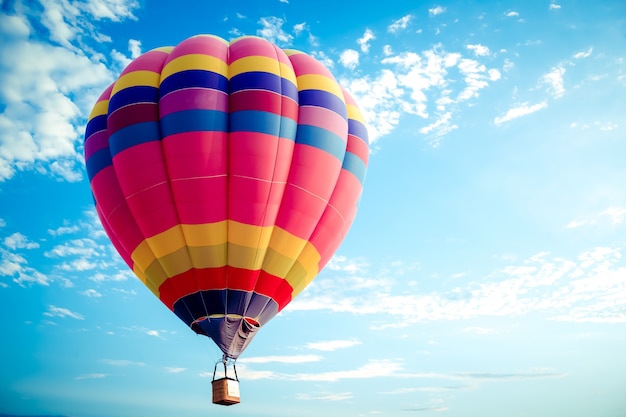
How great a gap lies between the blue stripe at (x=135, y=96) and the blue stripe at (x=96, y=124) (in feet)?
1.89

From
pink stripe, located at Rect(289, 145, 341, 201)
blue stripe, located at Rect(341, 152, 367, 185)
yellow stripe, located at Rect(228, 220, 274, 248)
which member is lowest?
yellow stripe, located at Rect(228, 220, 274, 248)

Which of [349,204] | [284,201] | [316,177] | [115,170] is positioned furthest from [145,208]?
[349,204]

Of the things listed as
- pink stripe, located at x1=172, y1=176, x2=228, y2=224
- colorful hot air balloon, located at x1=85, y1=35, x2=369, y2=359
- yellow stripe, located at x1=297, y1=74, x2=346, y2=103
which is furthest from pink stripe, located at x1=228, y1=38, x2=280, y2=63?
pink stripe, located at x1=172, y1=176, x2=228, y2=224

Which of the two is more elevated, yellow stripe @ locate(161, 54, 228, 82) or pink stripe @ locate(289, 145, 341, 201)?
yellow stripe @ locate(161, 54, 228, 82)

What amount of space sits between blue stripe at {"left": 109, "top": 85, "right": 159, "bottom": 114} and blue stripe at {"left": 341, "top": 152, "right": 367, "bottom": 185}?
4.67 m

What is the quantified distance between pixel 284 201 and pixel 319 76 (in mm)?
3442

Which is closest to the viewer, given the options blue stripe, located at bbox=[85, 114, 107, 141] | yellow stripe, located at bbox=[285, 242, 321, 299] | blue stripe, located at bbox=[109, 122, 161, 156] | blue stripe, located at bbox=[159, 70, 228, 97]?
blue stripe, located at bbox=[109, 122, 161, 156]

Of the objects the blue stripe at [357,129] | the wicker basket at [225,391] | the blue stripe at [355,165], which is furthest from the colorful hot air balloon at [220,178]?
the blue stripe at [357,129]

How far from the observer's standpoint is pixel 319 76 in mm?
11969

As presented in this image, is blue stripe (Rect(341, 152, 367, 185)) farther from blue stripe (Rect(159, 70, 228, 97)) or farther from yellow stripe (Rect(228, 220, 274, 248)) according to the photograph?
blue stripe (Rect(159, 70, 228, 97))

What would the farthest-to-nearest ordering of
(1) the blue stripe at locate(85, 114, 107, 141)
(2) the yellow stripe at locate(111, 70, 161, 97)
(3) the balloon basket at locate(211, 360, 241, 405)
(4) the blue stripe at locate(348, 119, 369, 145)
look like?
(4) the blue stripe at locate(348, 119, 369, 145) < (1) the blue stripe at locate(85, 114, 107, 141) < (2) the yellow stripe at locate(111, 70, 161, 97) < (3) the balloon basket at locate(211, 360, 241, 405)

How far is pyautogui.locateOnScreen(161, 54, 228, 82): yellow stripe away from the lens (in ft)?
35.7

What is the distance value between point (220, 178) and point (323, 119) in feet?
9.28

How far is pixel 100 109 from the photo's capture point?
1184 centimetres
